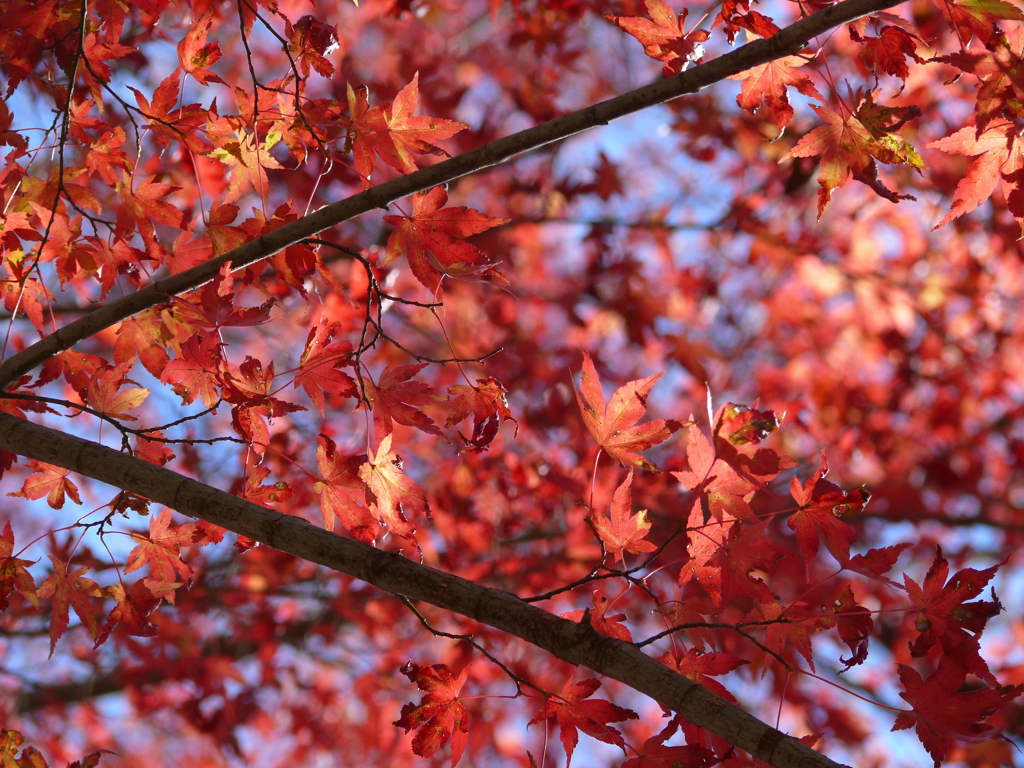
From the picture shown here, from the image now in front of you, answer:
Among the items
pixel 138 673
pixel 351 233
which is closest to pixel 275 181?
pixel 351 233

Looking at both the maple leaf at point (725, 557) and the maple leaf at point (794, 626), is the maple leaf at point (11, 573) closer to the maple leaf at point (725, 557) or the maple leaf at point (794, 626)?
the maple leaf at point (725, 557)

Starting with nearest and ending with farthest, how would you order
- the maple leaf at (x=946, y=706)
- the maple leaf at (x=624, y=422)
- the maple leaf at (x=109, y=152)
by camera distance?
the maple leaf at (x=946, y=706) < the maple leaf at (x=624, y=422) < the maple leaf at (x=109, y=152)

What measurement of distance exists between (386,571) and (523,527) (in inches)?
104

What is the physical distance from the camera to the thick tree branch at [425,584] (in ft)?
3.82

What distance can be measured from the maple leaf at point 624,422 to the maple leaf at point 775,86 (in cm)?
65

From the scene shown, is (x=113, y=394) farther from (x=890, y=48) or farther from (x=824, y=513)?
(x=890, y=48)

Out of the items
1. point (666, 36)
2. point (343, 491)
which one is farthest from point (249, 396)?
point (666, 36)

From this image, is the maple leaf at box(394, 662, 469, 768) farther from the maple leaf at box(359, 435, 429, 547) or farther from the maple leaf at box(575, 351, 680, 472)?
the maple leaf at box(575, 351, 680, 472)

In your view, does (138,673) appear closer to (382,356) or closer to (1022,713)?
(382,356)

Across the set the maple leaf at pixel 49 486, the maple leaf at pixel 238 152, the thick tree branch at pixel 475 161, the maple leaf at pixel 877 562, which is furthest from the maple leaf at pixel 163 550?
the maple leaf at pixel 877 562

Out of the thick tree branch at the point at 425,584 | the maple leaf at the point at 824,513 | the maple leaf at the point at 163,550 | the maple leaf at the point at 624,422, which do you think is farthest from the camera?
the maple leaf at the point at 163,550

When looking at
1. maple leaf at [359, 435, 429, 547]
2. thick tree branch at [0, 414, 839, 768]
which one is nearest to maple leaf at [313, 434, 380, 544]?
maple leaf at [359, 435, 429, 547]

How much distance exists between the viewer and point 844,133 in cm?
156

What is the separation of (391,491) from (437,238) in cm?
56
